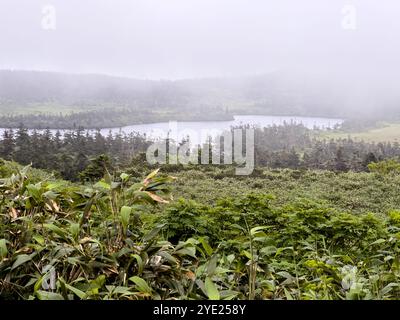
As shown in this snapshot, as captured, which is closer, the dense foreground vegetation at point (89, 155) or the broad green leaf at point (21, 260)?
the broad green leaf at point (21, 260)

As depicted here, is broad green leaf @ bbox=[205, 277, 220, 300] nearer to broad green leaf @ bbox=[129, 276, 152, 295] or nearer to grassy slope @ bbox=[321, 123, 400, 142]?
broad green leaf @ bbox=[129, 276, 152, 295]

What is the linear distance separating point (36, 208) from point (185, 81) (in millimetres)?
130802

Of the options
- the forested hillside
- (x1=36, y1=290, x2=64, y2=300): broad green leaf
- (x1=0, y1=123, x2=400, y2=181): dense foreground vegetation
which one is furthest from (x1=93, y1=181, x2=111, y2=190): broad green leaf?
the forested hillside

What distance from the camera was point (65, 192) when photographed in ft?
6.07

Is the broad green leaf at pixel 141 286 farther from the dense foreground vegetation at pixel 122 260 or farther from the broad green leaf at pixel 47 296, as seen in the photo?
the broad green leaf at pixel 47 296

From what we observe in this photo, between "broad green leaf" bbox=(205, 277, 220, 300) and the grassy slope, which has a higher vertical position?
"broad green leaf" bbox=(205, 277, 220, 300)

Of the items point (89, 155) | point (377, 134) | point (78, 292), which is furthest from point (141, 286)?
point (377, 134)

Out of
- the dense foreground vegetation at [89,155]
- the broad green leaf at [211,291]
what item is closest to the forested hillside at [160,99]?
the dense foreground vegetation at [89,155]

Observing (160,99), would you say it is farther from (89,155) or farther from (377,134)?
(89,155)

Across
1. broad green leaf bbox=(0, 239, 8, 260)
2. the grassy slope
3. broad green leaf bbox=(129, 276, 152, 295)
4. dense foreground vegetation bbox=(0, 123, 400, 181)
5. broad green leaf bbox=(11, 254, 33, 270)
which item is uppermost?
broad green leaf bbox=(0, 239, 8, 260)

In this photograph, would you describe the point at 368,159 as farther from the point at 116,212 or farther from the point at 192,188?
the point at 116,212

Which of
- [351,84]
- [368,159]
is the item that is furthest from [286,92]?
[368,159]

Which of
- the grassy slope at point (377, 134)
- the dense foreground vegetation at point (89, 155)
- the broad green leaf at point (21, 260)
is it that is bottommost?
the grassy slope at point (377, 134)
